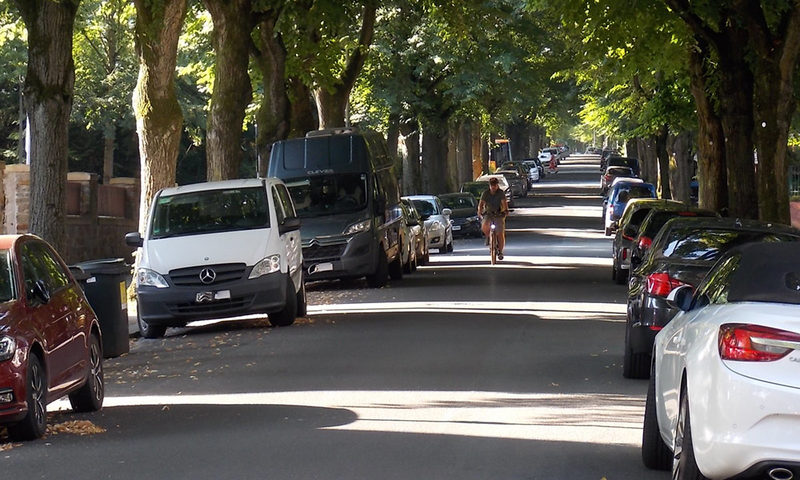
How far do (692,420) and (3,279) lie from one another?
6.31m

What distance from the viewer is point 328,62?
36125mm

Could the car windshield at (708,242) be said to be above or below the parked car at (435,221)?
above

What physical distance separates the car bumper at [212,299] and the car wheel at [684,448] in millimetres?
11150

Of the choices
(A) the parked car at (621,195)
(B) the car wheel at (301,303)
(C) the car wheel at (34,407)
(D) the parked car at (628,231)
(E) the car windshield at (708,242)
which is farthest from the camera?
(A) the parked car at (621,195)

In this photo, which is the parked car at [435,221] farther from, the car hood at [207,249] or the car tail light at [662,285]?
the car tail light at [662,285]

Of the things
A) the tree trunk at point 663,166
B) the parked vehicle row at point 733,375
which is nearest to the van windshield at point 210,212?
the parked vehicle row at point 733,375

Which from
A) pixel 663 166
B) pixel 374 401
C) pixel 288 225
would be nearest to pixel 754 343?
pixel 374 401

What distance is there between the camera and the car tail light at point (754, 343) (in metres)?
6.43

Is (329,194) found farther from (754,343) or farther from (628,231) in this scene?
(754,343)

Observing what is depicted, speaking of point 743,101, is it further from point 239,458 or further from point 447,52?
point 447,52

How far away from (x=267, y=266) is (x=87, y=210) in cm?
1905

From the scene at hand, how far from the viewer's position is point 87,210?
36.2 meters

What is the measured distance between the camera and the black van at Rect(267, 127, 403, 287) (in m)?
25.0

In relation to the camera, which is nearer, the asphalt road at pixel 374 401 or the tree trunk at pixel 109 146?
the asphalt road at pixel 374 401
